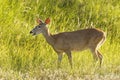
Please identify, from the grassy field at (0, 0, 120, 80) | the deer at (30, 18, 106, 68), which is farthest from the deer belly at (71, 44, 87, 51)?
the grassy field at (0, 0, 120, 80)

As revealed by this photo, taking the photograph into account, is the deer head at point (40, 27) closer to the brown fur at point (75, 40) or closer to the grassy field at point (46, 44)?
the brown fur at point (75, 40)

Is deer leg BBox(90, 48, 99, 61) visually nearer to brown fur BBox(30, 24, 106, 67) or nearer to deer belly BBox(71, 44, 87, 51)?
brown fur BBox(30, 24, 106, 67)

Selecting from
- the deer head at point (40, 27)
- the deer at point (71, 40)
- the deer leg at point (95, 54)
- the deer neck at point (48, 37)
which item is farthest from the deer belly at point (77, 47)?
the deer head at point (40, 27)

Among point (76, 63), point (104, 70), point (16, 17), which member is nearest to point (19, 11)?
point (16, 17)

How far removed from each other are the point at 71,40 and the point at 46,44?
930 millimetres

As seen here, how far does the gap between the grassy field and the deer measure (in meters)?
0.24

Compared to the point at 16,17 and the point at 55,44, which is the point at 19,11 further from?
the point at 55,44

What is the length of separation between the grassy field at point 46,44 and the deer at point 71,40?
0.78 ft

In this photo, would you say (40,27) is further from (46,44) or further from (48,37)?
(46,44)

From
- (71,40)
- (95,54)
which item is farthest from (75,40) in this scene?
(95,54)

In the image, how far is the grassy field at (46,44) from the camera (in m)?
12.1

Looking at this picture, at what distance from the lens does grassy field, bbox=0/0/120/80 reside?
39.9 ft

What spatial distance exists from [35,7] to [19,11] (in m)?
0.99

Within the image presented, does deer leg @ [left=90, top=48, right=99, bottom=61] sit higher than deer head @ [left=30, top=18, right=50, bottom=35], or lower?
lower
